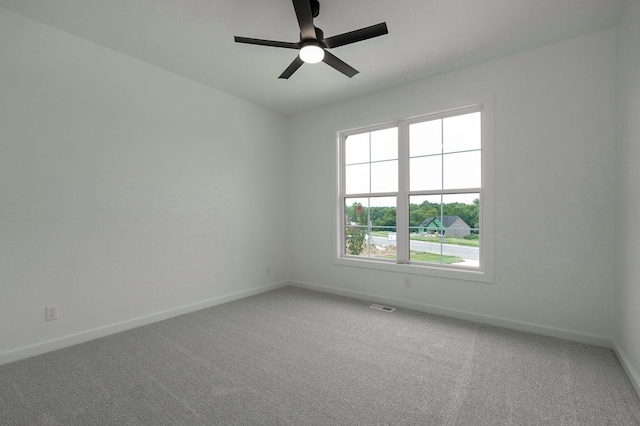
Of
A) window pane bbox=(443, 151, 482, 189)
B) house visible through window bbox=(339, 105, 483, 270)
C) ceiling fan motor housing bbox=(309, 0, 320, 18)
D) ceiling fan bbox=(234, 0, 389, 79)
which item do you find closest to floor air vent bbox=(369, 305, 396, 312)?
house visible through window bbox=(339, 105, 483, 270)

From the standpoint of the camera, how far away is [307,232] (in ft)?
15.0

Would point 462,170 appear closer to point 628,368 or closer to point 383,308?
point 383,308

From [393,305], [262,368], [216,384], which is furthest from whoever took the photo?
[393,305]

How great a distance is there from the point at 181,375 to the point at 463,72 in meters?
3.86

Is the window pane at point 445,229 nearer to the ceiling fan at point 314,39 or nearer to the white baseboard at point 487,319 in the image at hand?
the white baseboard at point 487,319

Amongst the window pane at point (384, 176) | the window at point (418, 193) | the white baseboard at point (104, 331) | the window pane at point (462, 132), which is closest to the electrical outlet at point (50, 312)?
the white baseboard at point (104, 331)

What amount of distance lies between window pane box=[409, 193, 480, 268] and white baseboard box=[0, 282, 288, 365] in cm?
246

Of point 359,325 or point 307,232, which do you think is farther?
point 307,232

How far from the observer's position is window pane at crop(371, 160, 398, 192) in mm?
3826

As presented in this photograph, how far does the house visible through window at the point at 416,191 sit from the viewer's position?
3307mm

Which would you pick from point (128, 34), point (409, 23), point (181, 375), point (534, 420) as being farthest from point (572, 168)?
point (128, 34)

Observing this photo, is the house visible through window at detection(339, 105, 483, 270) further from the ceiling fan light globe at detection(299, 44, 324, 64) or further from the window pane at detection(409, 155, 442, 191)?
the ceiling fan light globe at detection(299, 44, 324, 64)

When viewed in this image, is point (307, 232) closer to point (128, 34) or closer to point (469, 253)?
point (469, 253)

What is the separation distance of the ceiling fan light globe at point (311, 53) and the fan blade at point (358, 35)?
2.9 inches
